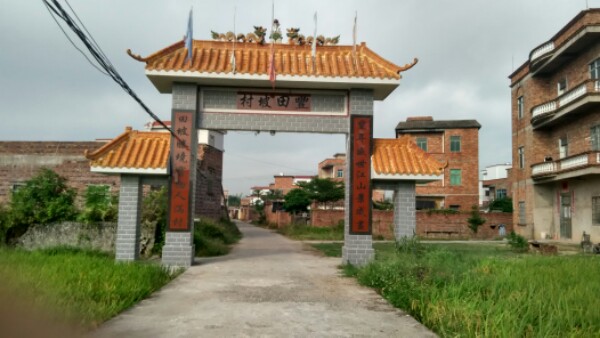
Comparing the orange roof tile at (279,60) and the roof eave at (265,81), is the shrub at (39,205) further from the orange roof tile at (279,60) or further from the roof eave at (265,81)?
the orange roof tile at (279,60)

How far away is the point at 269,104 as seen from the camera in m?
9.59

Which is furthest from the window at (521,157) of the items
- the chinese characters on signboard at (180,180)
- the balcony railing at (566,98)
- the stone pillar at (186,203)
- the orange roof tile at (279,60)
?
the chinese characters on signboard at (180,180)

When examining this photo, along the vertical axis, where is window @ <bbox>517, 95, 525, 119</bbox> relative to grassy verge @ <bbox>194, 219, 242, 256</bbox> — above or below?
above

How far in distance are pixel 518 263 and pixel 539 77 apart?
17405mm

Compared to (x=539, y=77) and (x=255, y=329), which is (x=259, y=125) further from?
(x=539, y=77)

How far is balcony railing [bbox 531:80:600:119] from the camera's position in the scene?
16.9 m

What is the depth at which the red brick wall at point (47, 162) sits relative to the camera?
52.2ft

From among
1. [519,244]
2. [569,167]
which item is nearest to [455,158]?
[569,167]

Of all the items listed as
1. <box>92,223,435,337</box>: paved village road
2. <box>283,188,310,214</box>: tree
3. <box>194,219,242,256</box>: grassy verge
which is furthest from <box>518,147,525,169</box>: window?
<box>92,223,435,337</box>: paved village road

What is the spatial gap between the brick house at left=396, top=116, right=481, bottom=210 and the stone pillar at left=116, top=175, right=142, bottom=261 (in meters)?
24.0

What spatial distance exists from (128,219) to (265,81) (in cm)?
414

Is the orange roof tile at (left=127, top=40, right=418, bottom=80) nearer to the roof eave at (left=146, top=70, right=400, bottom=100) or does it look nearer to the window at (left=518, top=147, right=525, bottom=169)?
the roof eave at (left=146, top=70, right=400, bottom=100)

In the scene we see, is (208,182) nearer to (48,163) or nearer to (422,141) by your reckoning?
(48,163)

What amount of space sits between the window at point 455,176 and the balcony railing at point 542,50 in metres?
10.2
